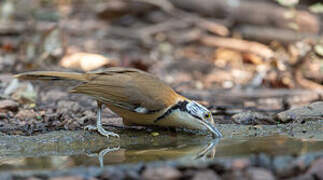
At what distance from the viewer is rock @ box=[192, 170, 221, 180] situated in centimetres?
272

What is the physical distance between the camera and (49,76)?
4340 millimetres

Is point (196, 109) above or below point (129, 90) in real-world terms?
below

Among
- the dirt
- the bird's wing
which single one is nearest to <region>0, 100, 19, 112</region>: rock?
the dirt

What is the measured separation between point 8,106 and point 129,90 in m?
1.66

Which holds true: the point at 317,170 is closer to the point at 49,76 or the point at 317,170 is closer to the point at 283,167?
the point at 283,167

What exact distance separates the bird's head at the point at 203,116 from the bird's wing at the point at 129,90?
0.19 meters

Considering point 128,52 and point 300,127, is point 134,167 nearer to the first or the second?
point 300,127

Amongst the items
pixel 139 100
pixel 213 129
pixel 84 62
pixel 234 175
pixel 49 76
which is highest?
pixel 84 62

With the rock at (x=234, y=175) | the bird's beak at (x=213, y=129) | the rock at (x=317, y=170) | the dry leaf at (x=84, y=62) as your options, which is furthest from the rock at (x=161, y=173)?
the dry leaf at (x=84, y=62)

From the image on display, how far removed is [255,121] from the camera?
480 centimetres

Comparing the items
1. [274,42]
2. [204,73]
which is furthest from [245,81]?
[274,42]

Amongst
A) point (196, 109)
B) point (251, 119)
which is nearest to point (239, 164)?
point (196, 109)

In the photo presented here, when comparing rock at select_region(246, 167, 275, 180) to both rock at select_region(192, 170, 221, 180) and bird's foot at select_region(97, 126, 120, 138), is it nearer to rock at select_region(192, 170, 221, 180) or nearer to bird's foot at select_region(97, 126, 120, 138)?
rock at select_region(192, 170, 221, 180)

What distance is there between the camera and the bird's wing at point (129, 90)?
434 cm
